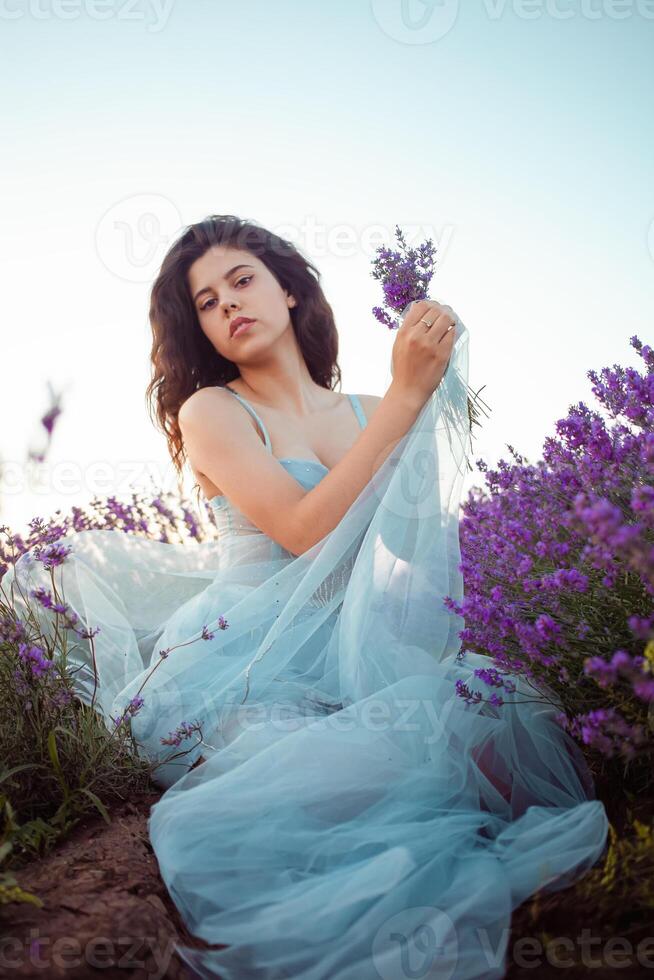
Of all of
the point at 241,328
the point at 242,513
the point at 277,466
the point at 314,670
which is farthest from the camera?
the point at 241,328

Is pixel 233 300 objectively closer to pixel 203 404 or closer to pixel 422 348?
pixel 203 404

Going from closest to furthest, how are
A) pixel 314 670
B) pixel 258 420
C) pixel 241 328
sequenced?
pixel 314 670 < pixel 258 420 < pixel 241 328

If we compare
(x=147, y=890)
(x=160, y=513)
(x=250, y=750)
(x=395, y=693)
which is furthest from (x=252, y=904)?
(x=160, y=513)

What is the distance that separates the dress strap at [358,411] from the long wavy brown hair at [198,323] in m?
0.30

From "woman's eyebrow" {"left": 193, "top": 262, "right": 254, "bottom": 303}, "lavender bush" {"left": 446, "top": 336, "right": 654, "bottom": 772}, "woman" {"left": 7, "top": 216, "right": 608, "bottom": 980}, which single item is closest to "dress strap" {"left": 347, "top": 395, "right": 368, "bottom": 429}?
"woman" {"left": 7, "top": 216, "right": 608, "bottom": 980}

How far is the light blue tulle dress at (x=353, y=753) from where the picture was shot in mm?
1331

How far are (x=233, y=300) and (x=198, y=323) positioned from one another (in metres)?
0.25

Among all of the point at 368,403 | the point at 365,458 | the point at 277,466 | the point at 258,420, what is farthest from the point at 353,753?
the point at 368,403

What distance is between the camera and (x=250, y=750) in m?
1.82

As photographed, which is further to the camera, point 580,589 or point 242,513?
point 242,513

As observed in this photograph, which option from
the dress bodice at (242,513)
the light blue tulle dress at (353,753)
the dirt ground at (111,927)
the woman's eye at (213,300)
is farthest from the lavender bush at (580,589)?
the woman's eye at (213,300)

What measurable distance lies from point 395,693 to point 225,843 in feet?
1.70

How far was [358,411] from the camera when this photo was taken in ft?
10.4

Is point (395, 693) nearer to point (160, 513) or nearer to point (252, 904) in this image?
point (252, 904)
